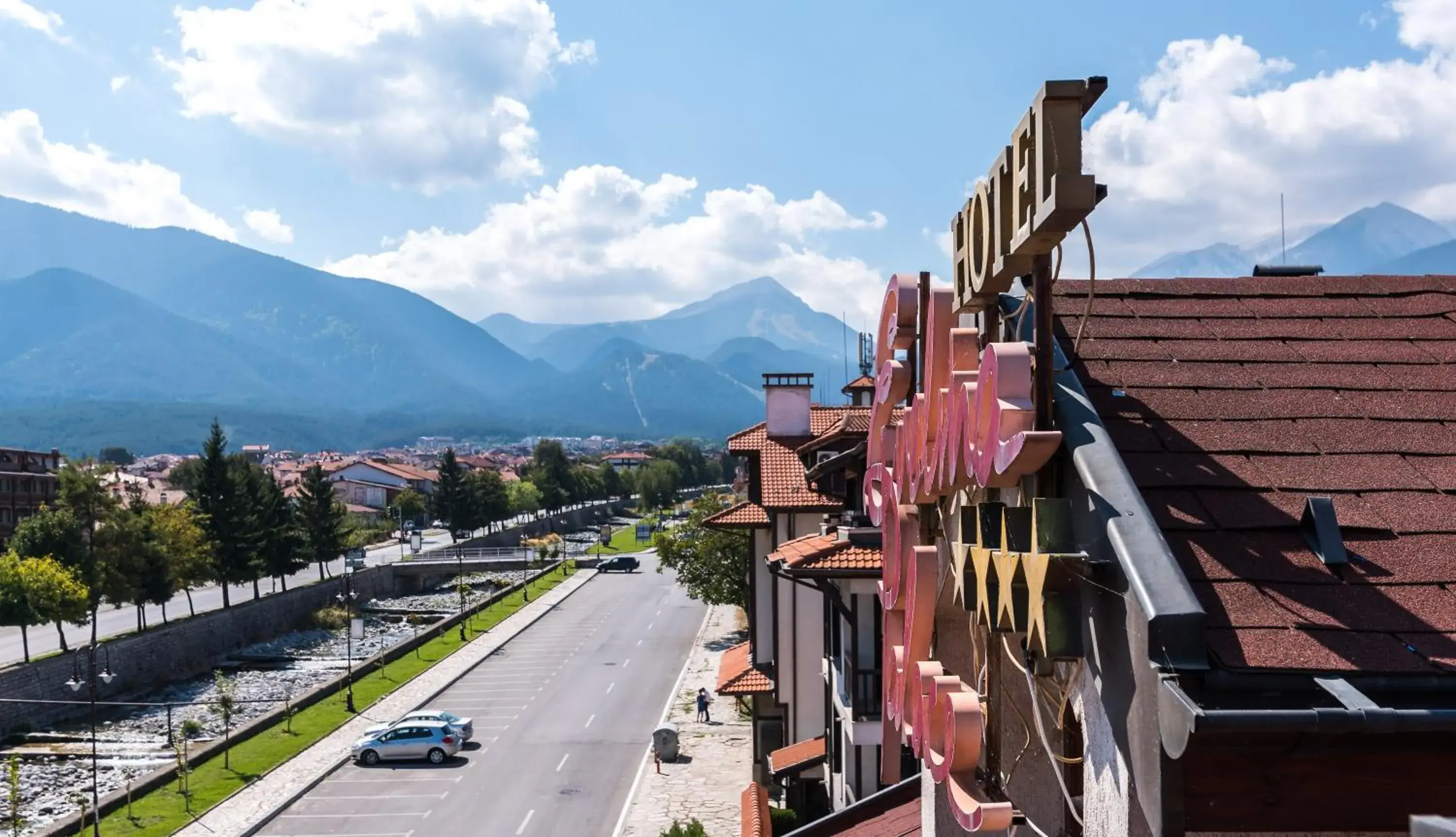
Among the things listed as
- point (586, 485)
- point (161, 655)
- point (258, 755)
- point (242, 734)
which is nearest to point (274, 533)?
point (161, 655)

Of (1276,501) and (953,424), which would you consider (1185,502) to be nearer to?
(1276,501)

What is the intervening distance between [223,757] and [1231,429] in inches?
1355

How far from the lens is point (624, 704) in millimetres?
39656

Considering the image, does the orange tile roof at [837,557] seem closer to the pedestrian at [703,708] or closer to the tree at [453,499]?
the pedestrian at [703,708]

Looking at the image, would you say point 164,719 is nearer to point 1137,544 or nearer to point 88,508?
point 88,508

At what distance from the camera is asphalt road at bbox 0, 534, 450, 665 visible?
48947 mm

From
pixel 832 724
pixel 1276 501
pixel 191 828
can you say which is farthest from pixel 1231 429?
pixel 191 828

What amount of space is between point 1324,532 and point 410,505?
12477 centimetres

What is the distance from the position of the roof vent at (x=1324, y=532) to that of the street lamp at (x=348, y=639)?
39.2 meters

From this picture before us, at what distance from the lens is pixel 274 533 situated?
64.9 meters

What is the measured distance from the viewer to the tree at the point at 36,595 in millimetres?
42750

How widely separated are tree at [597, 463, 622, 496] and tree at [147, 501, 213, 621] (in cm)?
9649

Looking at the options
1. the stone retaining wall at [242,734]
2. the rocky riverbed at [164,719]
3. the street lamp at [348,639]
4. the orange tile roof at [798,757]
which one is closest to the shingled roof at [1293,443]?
the orange tile roof at [798,757]

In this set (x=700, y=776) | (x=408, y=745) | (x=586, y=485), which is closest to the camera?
(x=700, y=776)
